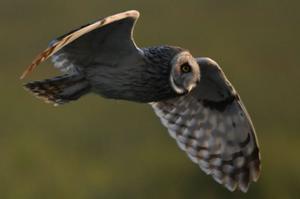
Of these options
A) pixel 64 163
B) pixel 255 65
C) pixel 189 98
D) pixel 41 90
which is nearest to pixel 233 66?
pixel 255 65

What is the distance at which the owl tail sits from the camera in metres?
5.14

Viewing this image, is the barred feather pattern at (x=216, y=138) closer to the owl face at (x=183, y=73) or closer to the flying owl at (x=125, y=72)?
the flying owl at (x=125, y=72)

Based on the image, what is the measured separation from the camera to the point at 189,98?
19.7ft

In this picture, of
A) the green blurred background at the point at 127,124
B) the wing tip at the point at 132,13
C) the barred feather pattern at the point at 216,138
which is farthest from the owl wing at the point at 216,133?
the green blurred background at the point at 127,124

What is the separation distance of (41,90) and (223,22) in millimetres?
8426

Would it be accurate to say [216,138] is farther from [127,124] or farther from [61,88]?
[127,124]

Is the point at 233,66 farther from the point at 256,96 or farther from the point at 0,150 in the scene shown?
the point at 0,150

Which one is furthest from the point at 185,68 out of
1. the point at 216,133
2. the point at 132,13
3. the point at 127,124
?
the point at 127,124

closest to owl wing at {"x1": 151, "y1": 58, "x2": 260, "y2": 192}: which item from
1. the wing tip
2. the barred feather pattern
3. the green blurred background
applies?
the barred feather pattern

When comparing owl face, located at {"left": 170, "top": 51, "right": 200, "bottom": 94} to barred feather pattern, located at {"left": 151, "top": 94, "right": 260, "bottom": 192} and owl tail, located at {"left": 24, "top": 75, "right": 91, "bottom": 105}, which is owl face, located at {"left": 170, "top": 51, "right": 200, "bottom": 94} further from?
barred feather pattern, located at {"left": 151, "top": 94, "right": 260, "bottom": 192}

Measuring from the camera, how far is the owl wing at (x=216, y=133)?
587 cm

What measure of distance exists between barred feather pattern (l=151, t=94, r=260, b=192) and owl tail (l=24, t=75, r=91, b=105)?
90cm

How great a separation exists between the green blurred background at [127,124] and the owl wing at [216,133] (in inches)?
123

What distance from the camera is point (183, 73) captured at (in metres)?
5.21
